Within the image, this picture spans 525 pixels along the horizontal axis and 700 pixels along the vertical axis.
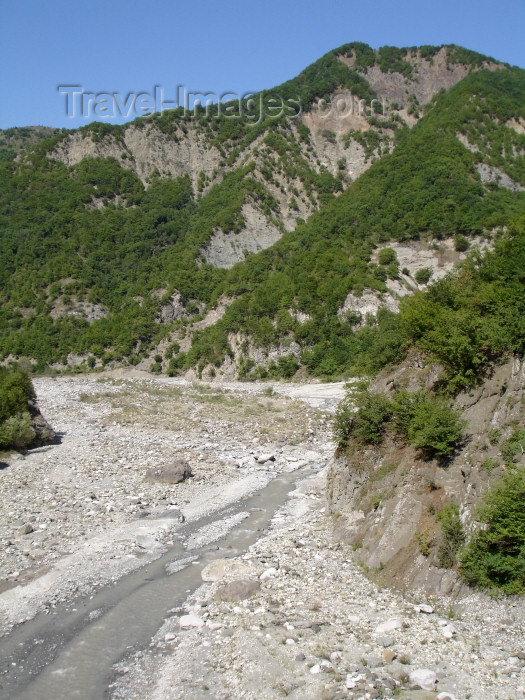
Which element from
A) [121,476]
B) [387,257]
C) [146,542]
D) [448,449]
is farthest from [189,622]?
[387,257]

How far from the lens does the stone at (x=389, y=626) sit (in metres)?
8.98

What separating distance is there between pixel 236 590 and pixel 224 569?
1328 mm

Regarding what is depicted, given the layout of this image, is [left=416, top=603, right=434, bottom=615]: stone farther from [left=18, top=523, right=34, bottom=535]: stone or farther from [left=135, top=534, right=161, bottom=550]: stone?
[left=18, top=523, right=34, bottom=535]: stone

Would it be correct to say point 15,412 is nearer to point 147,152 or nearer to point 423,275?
point 423,275

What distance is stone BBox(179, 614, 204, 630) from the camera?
981cm

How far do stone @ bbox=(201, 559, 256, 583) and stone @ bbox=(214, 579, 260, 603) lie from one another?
2.14 feet

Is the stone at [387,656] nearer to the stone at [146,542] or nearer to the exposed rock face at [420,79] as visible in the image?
the stone at [146,542]

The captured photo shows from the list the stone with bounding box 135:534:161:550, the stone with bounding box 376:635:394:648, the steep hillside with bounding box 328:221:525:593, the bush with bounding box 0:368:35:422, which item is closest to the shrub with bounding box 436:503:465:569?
the steep hillside with bounding box 328:221:525:593

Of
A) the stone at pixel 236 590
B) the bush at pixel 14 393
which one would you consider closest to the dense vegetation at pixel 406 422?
the stone at pixel 236 590

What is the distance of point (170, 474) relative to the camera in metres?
19.3

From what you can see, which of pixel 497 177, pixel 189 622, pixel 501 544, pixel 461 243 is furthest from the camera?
pixel 497 177

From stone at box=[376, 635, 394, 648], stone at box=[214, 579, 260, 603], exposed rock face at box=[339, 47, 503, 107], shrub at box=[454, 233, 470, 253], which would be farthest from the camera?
exposed rock face at box=[339, 47, 503, 107]

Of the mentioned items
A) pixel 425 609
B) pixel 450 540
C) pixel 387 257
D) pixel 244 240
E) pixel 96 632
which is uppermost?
pixel 244 240

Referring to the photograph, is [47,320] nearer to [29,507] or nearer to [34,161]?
[34,161]
